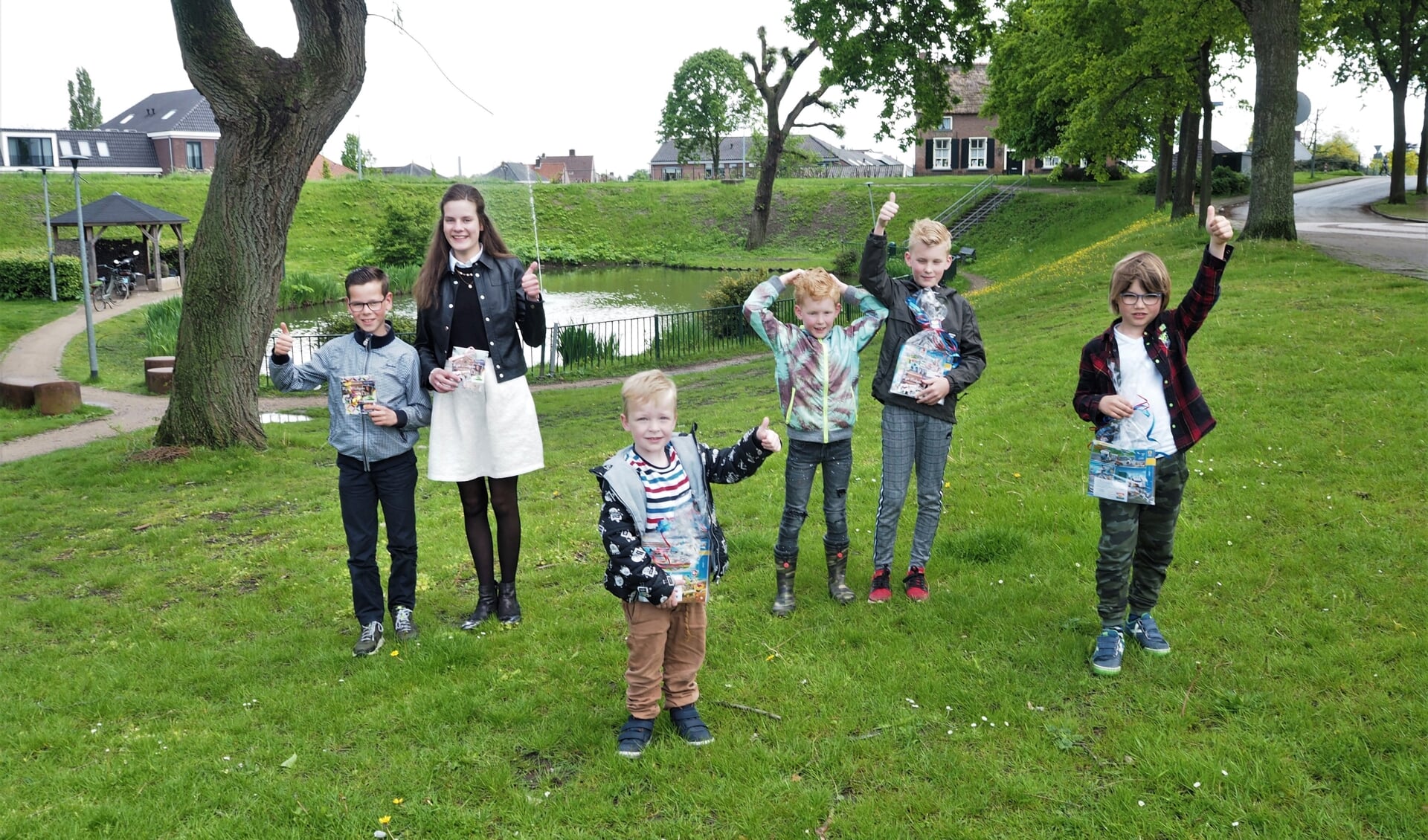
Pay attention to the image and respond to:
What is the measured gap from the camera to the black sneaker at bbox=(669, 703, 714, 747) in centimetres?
391

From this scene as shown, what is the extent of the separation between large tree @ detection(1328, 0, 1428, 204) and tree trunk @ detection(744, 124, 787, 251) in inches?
720

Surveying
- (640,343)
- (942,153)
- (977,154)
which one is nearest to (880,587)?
(640,343)

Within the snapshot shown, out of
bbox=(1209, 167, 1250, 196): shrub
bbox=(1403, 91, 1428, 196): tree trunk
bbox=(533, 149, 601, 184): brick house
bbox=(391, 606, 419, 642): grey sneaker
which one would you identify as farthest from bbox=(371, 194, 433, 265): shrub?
bbox=(533, 149, 601, 184): brick house

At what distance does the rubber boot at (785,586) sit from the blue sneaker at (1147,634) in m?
1.65

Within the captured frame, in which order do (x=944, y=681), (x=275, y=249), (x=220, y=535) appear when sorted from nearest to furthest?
(x=944, y=681) → (x=220, y=535) → (x=275, y=249)

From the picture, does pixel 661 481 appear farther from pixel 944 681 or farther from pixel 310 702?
pixel 310 702

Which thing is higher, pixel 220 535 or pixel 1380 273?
pixel 1380 273

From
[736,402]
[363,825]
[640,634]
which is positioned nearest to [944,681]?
[640,634]

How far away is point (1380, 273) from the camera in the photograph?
42.7ft

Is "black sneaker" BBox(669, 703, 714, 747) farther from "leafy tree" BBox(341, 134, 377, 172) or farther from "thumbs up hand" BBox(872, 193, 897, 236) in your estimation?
"leafy tree" BBox(341, 134, 377, 172)

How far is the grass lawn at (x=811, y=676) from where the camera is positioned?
11.4 ft

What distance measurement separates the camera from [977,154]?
5922 cm

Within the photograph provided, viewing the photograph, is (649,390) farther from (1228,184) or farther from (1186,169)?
(1228,184)

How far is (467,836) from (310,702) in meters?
1.37
